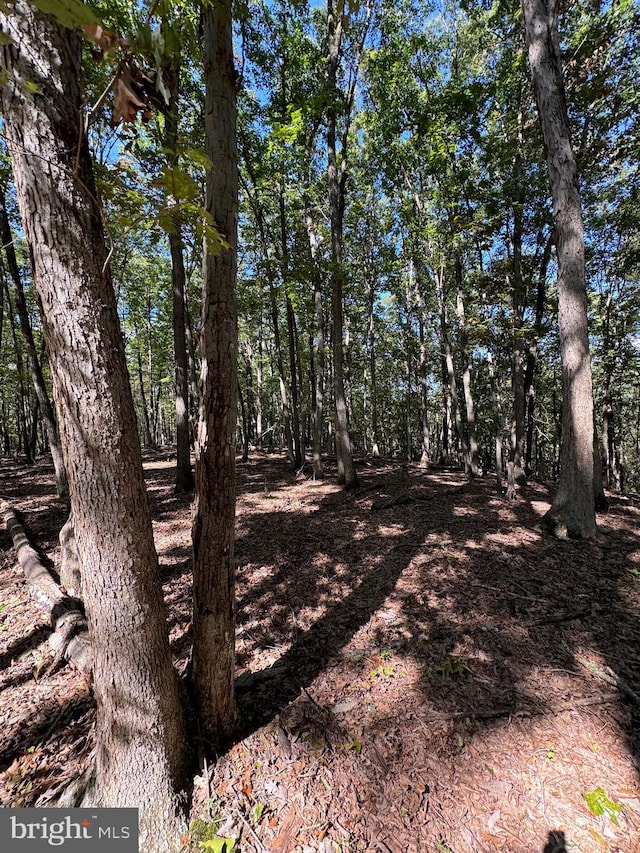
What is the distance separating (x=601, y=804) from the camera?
2.02m

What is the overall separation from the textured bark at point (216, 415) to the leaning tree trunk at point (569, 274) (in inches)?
224

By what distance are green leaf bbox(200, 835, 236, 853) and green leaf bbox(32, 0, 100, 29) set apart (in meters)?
3.65

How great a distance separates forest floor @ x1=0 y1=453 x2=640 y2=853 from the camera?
79.5 inches

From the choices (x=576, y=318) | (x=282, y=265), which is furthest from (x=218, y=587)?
(x=282, y=265)

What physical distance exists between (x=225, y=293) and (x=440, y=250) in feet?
38.4

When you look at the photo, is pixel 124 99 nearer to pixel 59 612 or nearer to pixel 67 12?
pixel 67 12

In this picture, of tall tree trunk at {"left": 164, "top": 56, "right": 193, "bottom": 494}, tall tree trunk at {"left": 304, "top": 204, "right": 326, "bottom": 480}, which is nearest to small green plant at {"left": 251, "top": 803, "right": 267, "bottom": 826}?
tall tree trunk at {"left": 164, "top": 56, "right": 193, "bottom": 494}

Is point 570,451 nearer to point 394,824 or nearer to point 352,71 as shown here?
point 394,824

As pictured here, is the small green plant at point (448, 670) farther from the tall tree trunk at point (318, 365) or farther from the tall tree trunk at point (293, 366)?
the tall tree trunk at point (293, 366)

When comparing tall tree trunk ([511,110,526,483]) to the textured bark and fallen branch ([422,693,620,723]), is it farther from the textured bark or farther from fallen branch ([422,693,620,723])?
the textured bark

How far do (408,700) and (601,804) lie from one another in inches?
47.9

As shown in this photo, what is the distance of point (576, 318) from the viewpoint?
5.50 m

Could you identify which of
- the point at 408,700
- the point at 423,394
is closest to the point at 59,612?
the point at 408,700

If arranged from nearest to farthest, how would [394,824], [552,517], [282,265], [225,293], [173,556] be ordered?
1. [394,824]
2. [225,293]
3. [173,556]
4. [552,517]
5. [282,265]
